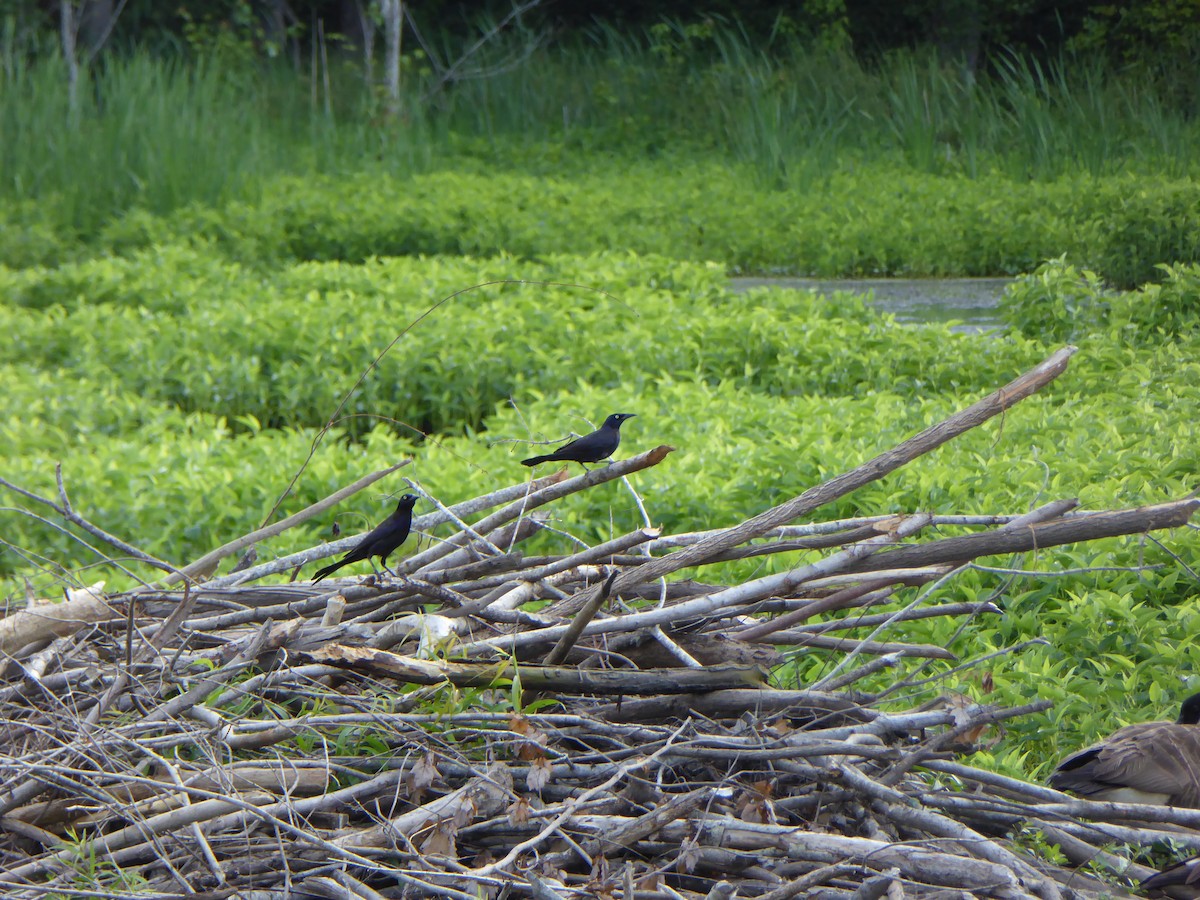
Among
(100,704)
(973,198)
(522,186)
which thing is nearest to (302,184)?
(522,186)

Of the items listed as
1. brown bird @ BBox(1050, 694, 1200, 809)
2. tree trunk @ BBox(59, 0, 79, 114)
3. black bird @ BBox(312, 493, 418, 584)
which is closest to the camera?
brown bird @ BBox(1050, 694, 1200, 809)

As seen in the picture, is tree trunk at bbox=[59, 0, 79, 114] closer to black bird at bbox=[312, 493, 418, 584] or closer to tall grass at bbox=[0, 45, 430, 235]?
tall grass at bbox=[0, 45, 430, 235]

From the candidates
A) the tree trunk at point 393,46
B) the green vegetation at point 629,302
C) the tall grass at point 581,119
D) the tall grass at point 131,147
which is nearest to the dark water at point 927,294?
the green vegetation at point 629,302

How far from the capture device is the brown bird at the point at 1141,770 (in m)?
3.16

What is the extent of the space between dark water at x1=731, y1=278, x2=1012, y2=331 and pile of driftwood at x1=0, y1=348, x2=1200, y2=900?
21.9 feet

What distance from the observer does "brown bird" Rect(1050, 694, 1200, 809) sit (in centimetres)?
316

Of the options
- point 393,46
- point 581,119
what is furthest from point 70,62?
point 581,119

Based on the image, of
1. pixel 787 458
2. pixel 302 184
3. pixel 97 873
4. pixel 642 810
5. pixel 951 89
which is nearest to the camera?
pixel 97 873

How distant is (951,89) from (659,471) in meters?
11.5

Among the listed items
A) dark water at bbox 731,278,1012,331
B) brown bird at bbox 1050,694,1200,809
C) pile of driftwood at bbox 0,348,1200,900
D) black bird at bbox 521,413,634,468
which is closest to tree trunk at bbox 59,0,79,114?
dark water at bbox 731,278,1012,331

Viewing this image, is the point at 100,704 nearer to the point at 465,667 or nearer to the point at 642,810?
the point at 465,667

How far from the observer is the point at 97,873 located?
104 inches

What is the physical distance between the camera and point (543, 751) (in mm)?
2852

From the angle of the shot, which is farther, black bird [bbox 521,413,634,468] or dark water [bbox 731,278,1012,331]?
dark water [bbox 731,278,1012,331]
